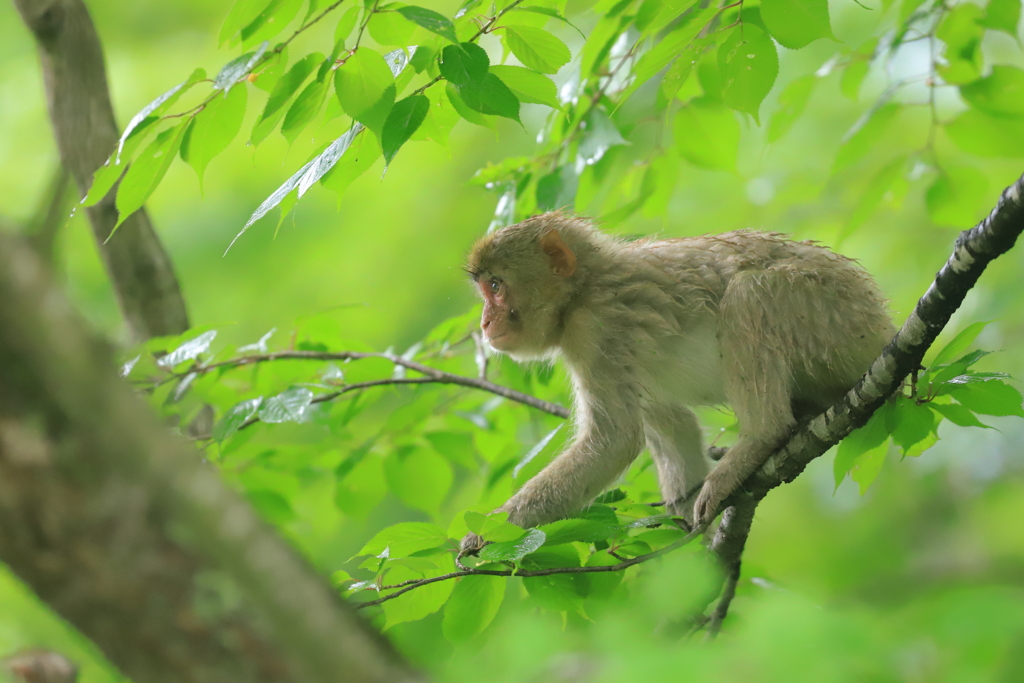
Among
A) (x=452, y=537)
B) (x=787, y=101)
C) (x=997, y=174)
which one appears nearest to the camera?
(x=452, y=537)

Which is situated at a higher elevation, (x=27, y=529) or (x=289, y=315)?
(x=27, y=529)

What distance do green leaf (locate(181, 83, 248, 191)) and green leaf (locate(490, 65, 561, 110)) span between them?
96 cm

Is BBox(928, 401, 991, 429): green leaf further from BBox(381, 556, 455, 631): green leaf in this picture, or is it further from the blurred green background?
the blurred green background

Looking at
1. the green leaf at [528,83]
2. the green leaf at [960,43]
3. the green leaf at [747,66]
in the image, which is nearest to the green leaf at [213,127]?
the green leaf at [528,83]

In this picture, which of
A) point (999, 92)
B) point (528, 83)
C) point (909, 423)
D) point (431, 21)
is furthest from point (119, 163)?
point (999, 92)

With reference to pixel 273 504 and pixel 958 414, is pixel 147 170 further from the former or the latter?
pixel 958 414

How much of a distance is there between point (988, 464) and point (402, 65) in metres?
8.33

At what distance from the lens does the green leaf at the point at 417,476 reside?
15.7ft

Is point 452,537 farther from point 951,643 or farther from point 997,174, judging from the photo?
point 997,174

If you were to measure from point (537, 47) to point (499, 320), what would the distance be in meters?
2.09

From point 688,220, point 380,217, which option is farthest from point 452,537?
point 380,217

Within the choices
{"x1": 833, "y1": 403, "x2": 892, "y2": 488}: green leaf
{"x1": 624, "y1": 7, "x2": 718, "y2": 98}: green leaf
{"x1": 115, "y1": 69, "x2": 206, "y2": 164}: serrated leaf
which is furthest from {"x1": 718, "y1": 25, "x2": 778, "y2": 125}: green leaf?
{"x1": 115, "y1": 69, "x2": 206, "y2": 164}: serrated leaf

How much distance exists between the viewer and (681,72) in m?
3.17

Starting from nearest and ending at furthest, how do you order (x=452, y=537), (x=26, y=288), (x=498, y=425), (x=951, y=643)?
(x=26, y=288), (x=951, y=643), (x=452, y=537), (x=498, y=425)
